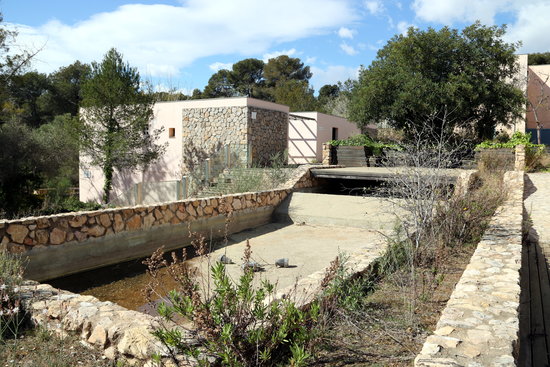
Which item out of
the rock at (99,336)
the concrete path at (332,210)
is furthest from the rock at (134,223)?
the concrete path at (332,210)

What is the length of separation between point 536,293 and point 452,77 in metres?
13.5

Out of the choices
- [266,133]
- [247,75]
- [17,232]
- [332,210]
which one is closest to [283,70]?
[247,75]

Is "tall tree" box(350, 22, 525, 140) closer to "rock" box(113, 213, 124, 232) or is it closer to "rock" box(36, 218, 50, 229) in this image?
"rock" box(113, 213, 124, 232)

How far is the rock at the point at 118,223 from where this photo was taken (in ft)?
24.2

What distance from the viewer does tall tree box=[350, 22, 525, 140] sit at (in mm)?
16998

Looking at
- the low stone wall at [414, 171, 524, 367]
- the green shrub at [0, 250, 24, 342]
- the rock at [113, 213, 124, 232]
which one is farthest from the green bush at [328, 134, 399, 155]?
the green shrub at [0, 250, 24, 342]

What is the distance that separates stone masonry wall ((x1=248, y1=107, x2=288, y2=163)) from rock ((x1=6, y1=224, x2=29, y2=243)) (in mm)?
13237

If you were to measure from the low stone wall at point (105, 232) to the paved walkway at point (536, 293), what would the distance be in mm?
3449

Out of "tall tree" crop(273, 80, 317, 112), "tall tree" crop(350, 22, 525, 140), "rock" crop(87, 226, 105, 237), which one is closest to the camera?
"rock" crop(87, 226, 105, 237)

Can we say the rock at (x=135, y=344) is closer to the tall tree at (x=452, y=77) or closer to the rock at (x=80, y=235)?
the rock at (x=80, y=235)

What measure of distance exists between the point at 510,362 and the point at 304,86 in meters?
37.1

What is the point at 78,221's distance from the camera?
22.2 ft

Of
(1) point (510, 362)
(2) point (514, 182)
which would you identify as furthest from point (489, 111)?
(1) point (510, 362)

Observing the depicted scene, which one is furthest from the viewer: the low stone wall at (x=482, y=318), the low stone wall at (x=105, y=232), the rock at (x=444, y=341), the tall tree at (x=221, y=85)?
the tall tree at (x=221, y=85)
